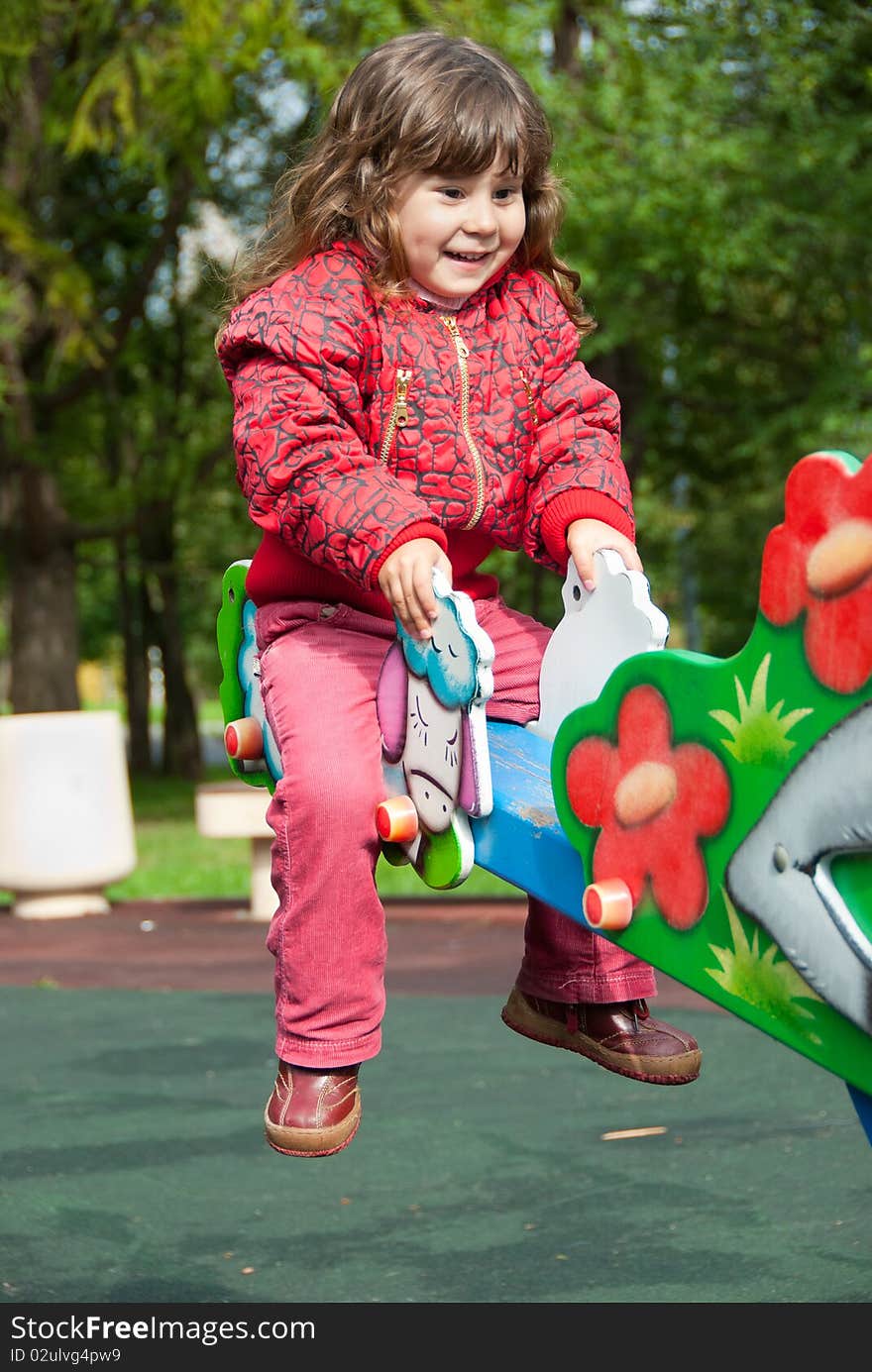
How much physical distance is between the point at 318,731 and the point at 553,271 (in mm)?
790

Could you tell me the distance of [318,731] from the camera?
205 centimetres

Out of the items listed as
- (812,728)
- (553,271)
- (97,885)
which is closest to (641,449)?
(97,885)

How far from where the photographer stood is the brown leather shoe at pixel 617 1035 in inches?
89.5

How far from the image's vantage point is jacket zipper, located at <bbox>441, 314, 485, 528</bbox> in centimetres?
218

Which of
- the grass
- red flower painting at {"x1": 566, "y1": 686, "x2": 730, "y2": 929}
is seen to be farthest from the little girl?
the grass

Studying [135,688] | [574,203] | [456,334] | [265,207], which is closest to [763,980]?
[456,334]

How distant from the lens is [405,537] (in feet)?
6.42

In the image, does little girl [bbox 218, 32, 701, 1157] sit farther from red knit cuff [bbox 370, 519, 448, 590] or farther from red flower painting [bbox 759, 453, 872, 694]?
red flower painting [bbox 759, 453, 872, 694]

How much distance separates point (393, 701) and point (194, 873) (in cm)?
898

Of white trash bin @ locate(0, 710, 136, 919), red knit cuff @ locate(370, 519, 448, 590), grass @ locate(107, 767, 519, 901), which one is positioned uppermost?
red knit cuff @ locate(370, 519, 448, 590)

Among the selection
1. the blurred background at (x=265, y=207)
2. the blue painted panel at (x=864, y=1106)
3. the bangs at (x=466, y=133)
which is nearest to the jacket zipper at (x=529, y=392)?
the bangs at (x=466, y=133)

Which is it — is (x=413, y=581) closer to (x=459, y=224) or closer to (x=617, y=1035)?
(x=459, y=224)

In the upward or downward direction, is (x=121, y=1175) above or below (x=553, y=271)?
below
